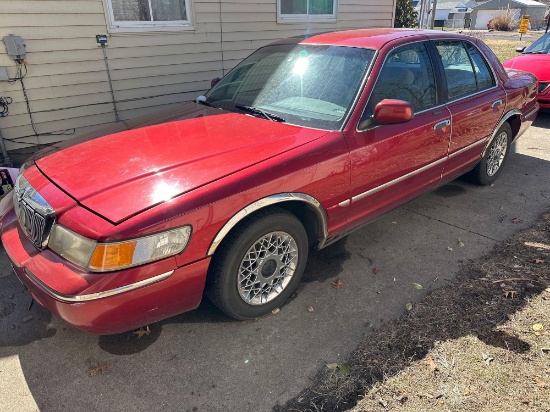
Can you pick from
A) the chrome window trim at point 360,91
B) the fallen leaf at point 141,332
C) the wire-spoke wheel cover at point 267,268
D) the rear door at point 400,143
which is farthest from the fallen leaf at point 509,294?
the fallen leaf at point 141,332

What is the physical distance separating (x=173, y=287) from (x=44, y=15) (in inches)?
167

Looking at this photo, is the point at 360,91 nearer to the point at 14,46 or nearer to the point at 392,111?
the point at 392,111

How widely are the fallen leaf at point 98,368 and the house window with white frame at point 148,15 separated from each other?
4.40 meters

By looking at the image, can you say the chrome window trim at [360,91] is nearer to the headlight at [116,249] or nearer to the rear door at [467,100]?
the rear door at [467,100]

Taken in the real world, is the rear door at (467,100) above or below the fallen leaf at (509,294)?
above

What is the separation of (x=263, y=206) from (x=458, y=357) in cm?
148

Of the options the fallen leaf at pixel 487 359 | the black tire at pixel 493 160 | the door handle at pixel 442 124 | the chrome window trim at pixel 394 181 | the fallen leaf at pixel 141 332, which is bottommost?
the fallen leaf at pixel 487 359

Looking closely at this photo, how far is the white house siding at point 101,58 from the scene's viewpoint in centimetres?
482

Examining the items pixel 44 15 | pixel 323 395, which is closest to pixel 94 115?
pixel 44 15

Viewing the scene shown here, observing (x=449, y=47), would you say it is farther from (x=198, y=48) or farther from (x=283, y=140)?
(x=198, y=48)

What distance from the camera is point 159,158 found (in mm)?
2523

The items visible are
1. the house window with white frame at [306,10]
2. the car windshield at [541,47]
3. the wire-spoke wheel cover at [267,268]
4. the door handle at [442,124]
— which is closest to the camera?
the wire-spoke wheel cover at [267,268]

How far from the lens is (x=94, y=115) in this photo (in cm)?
551

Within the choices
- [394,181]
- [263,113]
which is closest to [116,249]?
[263,113]
